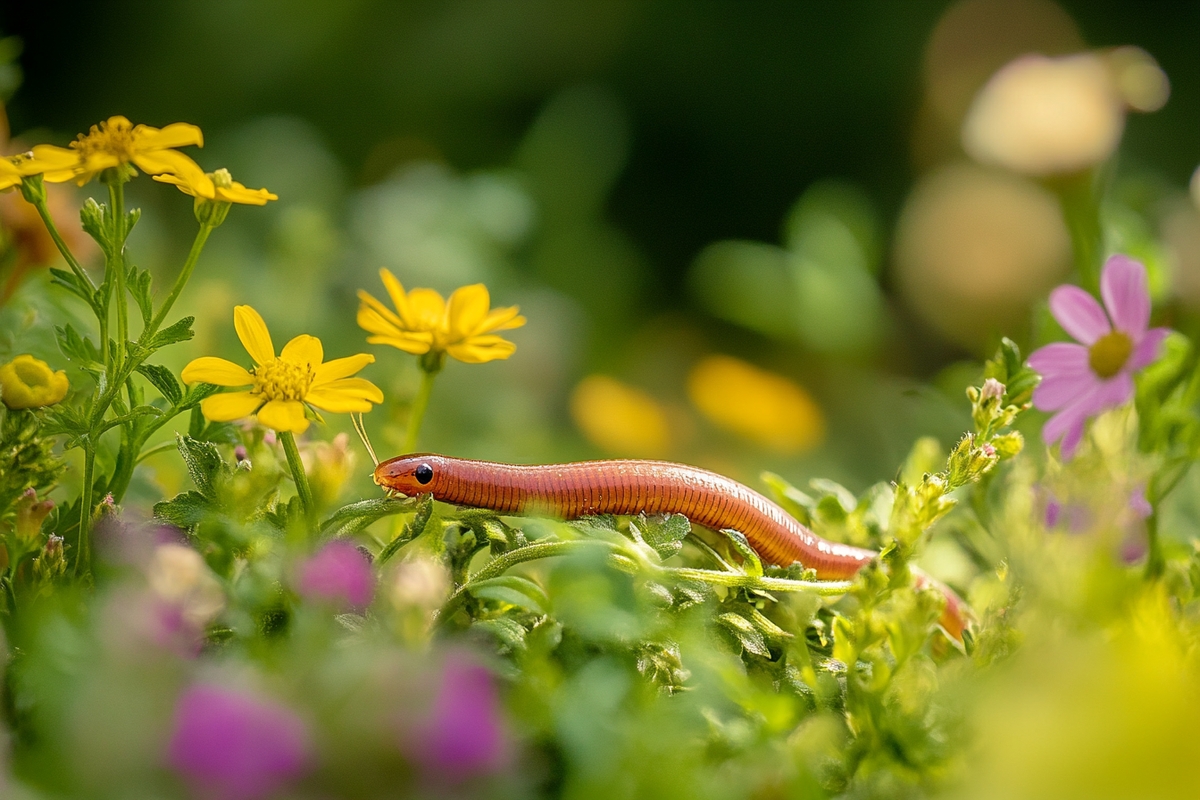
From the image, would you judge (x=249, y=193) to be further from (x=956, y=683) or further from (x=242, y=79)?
(x=242, y=79)

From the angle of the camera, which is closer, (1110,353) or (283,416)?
(283,416)

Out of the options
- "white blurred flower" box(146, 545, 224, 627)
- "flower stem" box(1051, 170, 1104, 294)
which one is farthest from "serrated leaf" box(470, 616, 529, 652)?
"flower stem" box(1051, 170, 1104, 294)

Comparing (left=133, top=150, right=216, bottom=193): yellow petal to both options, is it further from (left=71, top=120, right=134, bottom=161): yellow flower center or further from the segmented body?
the segmented body

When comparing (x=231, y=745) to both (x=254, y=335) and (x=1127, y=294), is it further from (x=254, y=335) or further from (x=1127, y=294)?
(x=1127, y=294)

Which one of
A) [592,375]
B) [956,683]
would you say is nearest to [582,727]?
[956,683]

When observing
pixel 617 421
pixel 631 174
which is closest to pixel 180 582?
pixel 617 421

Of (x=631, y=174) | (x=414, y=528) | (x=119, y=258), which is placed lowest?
(x=631, y=174)
